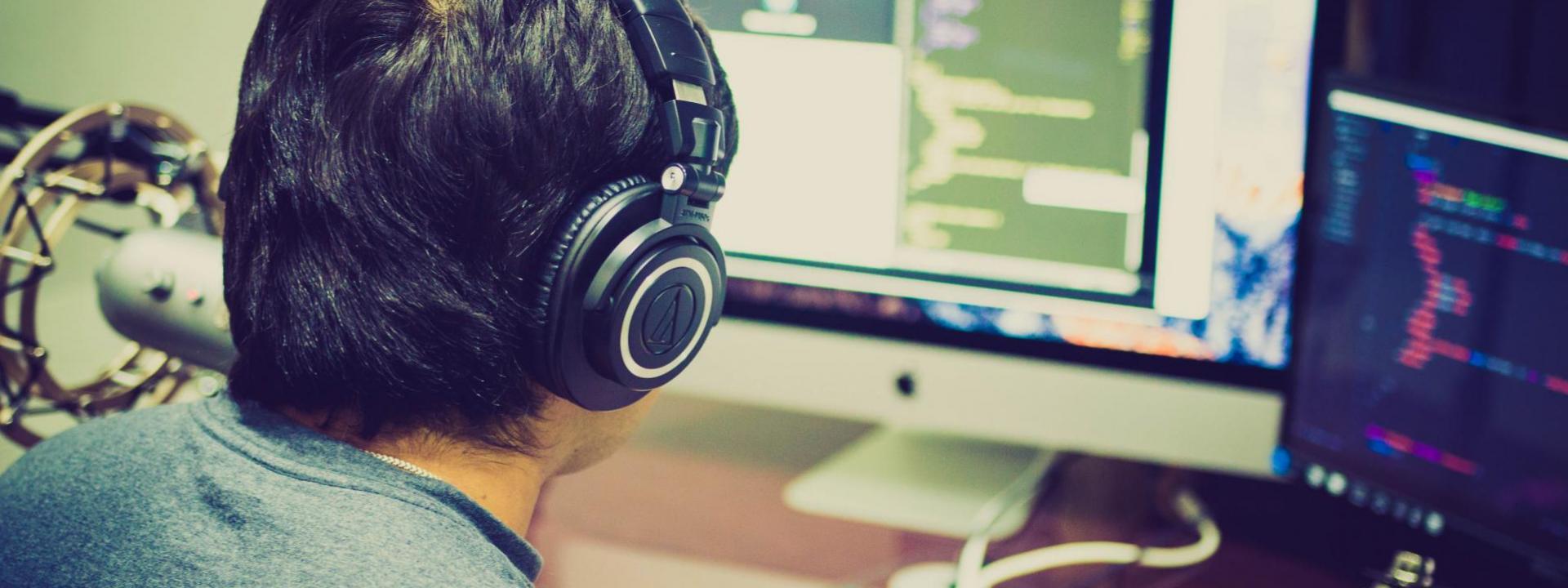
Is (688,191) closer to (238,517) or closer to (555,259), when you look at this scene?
(555,259)

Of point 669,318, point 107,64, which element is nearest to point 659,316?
point 669,318

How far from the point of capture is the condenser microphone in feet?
2.28

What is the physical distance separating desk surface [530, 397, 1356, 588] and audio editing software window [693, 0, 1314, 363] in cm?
18

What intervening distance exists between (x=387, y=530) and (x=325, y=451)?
0.07 metres

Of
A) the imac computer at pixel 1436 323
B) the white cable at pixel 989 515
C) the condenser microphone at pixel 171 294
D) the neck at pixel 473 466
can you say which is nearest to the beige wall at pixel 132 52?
the condenser microphone at pixel 171 294

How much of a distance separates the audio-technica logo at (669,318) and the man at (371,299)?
0.18 feet

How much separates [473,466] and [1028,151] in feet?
1.71

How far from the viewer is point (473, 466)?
589 millimetres

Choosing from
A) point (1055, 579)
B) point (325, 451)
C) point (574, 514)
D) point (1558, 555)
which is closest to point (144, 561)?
point (325, 451)

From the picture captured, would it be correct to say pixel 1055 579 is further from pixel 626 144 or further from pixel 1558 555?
pixel 626 144

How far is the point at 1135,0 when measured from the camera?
89cm

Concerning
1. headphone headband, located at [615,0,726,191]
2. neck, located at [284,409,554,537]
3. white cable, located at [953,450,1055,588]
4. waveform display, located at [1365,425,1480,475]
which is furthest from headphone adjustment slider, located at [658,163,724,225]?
waveform display, located at [1365,425,1480,475]

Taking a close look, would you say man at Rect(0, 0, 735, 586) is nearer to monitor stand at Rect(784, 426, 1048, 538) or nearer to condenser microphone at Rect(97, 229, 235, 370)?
condenser microphone at Rect(97, 229, 235, 370)

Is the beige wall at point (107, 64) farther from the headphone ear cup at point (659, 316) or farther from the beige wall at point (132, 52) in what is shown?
the headphone ear cup at point (659, 316)
